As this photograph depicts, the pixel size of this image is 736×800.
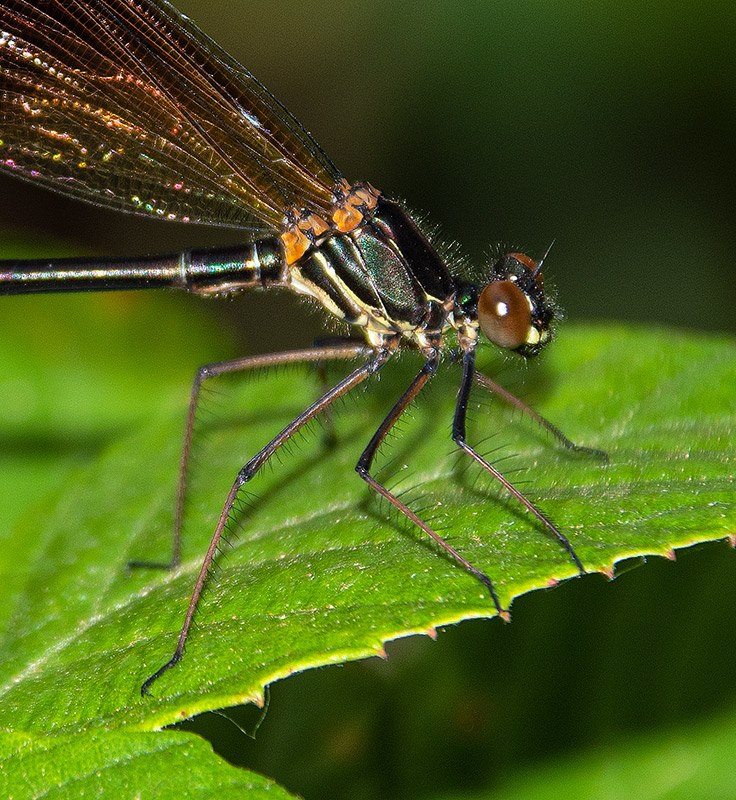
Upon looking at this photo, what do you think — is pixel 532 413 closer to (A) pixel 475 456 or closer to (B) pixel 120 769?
(A) pixel 475 456

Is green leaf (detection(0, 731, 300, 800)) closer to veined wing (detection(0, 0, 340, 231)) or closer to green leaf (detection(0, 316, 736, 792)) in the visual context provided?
green leaf (detection(0, 316, 736, 792))

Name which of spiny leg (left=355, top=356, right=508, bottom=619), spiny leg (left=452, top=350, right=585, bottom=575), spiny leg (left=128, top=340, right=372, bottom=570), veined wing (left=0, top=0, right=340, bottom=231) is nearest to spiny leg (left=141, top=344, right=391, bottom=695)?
spiny leg (left=128, top=340, right=372, bottom=570)

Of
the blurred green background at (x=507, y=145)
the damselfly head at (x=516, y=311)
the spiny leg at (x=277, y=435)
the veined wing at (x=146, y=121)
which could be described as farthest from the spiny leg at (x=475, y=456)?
the blurred green background at (x=507, y=145)

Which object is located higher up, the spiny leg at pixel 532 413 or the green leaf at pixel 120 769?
the spiny leg at pixel 532 413

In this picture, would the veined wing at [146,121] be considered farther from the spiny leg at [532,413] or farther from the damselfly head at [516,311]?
the spiny leg at [532,413]

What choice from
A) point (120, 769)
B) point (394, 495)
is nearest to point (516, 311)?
point (394, 495)

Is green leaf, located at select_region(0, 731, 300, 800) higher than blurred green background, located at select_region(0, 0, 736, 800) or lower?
lower

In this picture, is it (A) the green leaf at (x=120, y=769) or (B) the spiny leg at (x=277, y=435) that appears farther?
(B) the spiny leg at (x=277, y=435)
